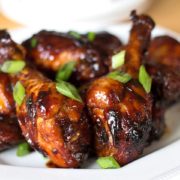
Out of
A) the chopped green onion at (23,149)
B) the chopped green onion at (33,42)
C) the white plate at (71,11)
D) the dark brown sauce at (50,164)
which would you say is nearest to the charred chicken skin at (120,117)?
the dark brown sauce at (50,164)

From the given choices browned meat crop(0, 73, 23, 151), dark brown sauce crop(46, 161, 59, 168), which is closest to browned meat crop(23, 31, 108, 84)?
browned meat crop(0, 73, 23, 151)

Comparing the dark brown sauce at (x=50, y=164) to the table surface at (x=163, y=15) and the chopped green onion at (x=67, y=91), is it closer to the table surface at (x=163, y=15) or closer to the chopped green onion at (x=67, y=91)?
the chopped green onion at (x=67, y=91)

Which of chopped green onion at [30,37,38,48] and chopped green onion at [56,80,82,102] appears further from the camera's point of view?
chopped green onion at [30,37,38,48]

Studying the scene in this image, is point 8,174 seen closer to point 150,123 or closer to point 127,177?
point 127,177

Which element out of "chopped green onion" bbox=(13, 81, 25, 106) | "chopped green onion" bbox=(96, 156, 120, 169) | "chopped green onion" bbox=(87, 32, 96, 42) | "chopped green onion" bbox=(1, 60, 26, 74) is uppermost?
"chopped green onion" bbox=(87, 32, 96, 42)

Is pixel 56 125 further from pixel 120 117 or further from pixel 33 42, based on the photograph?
pixel 33 42

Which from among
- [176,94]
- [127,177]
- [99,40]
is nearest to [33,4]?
[99,40]

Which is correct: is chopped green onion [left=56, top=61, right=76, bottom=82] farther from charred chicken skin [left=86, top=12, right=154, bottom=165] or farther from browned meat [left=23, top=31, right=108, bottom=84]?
charred chicken skin [left=86, top=12, right=154, bottom=165]
